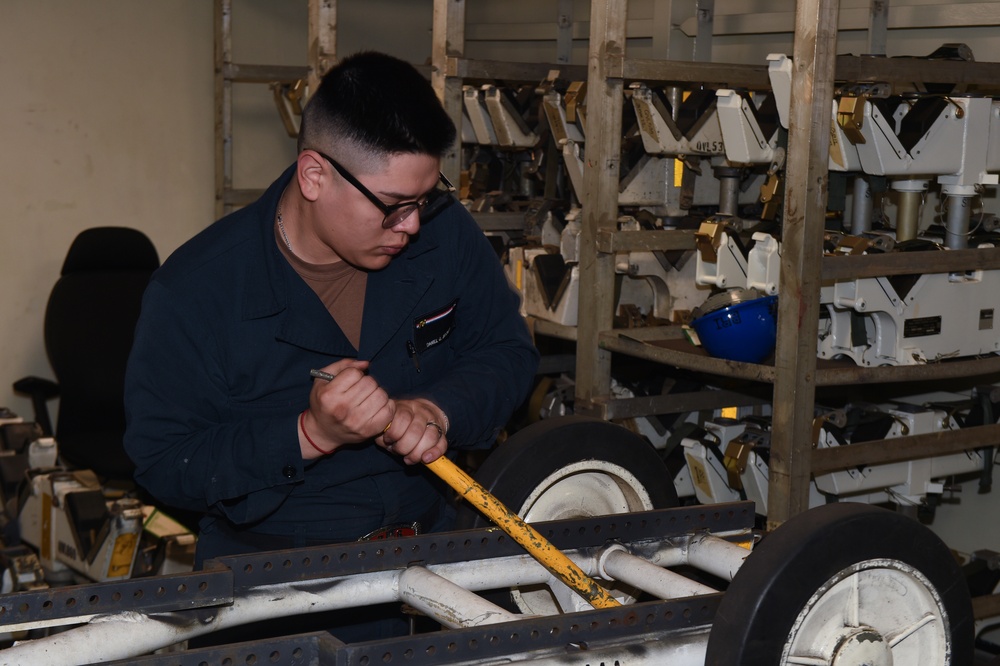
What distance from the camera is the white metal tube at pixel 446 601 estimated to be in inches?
51.0

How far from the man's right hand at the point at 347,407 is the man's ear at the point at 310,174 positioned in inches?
9.1

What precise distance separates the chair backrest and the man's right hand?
7.94 ft

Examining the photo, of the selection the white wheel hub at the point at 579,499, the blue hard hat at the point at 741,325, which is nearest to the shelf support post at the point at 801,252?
the blue hard hat at the point at 741,325

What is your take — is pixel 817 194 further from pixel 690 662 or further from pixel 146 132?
pixel 146 132

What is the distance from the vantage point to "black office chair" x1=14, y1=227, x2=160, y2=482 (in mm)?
3709

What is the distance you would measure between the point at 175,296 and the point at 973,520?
2.68 metres

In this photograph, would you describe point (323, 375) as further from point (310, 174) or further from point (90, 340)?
point (90, 340)

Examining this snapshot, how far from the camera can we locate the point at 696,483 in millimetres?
2869

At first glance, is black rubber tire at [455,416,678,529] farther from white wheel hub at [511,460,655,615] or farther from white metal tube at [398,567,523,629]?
white metal tube at [398,567,523,629]

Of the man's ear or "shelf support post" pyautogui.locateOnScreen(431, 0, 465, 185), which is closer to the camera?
the man's ear

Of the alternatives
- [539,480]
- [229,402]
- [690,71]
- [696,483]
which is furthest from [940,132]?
[229,402]

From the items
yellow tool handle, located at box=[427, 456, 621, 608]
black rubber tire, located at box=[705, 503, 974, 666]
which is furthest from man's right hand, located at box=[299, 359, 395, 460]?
black rubber tire, located at box=[705, 503, 974, 666]

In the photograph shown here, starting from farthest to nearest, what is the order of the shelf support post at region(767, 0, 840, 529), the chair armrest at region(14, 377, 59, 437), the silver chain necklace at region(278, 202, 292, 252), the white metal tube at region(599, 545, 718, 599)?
1. the chair armrest at region(14, 377, 59, 437)
2. the shelf support post at region(767, 0, 840, 529)
3. the silver chain necklace at region(278, 202, 292, 252)
4. the white metal tube at region(599, 545, 718, 599)

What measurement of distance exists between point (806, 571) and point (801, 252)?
110 cm
